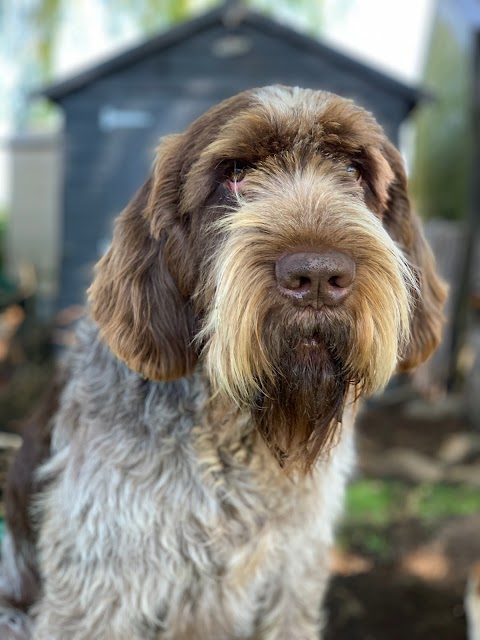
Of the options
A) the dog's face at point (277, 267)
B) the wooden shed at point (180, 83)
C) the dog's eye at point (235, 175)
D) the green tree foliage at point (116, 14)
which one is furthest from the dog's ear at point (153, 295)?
the green tree foliage at point (116, 14)

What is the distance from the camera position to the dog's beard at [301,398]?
1608mm

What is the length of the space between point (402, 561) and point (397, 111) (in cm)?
533

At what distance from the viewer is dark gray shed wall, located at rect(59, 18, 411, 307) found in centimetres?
773

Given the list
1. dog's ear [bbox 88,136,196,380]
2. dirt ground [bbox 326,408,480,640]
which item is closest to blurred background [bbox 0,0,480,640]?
dirt ground [bbox 326,408,480,640]

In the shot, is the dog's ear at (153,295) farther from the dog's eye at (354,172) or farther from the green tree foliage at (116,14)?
the green tree foliage at (116,14)

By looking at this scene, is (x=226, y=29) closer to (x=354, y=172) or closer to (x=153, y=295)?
(x=354, y=172)

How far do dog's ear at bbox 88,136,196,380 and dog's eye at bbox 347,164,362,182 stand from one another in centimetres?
Answer: 48

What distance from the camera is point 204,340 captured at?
75.0 inches

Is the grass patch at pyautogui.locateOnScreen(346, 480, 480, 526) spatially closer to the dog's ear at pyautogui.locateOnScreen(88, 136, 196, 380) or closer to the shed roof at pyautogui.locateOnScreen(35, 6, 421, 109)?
the dog's ear at pyautogui.locateOnScreen(88, 136, 196, 380)

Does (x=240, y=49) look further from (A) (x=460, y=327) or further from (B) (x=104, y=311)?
(B) (x=104, y=311)

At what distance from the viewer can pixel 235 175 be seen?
1.86 m

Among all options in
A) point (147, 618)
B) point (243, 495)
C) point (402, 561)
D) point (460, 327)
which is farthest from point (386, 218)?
point (460, 327)

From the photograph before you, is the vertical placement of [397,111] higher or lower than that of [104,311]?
higher

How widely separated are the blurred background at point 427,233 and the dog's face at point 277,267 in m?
1.60
